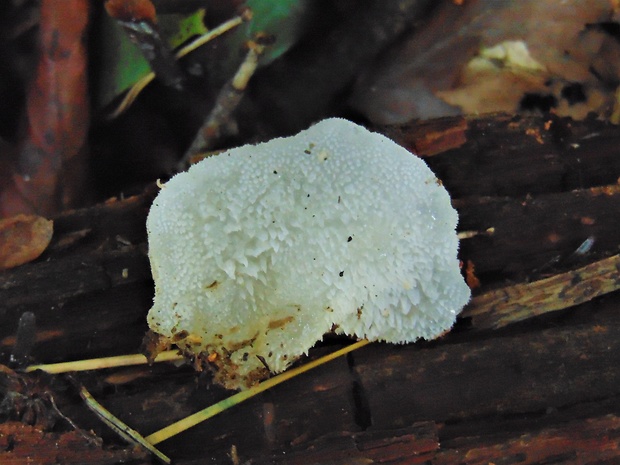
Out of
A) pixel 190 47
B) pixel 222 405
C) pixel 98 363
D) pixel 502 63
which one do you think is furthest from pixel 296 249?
pixel 502 63

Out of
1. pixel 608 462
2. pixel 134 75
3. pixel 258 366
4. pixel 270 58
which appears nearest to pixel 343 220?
pixel 258 366

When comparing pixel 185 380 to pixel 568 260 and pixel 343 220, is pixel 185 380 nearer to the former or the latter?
pixel 343 220

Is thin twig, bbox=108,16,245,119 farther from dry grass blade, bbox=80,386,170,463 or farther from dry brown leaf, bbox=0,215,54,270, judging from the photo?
dry grass blade, bbox=80,386,170,463

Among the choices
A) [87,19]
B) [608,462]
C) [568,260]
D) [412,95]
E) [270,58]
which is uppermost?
[87,19]

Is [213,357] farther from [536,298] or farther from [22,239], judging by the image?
[536,298]

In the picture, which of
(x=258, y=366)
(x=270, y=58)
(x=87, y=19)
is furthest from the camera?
(x=270, y=58)

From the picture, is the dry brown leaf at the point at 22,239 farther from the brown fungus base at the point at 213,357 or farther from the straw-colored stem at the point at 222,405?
the straw-colored stem at the point at 222,405

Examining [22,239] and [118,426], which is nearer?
[118,426]

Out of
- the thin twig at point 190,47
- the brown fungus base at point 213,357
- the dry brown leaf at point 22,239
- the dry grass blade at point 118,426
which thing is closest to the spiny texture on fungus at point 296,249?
the brown fungus base at point 213,357
